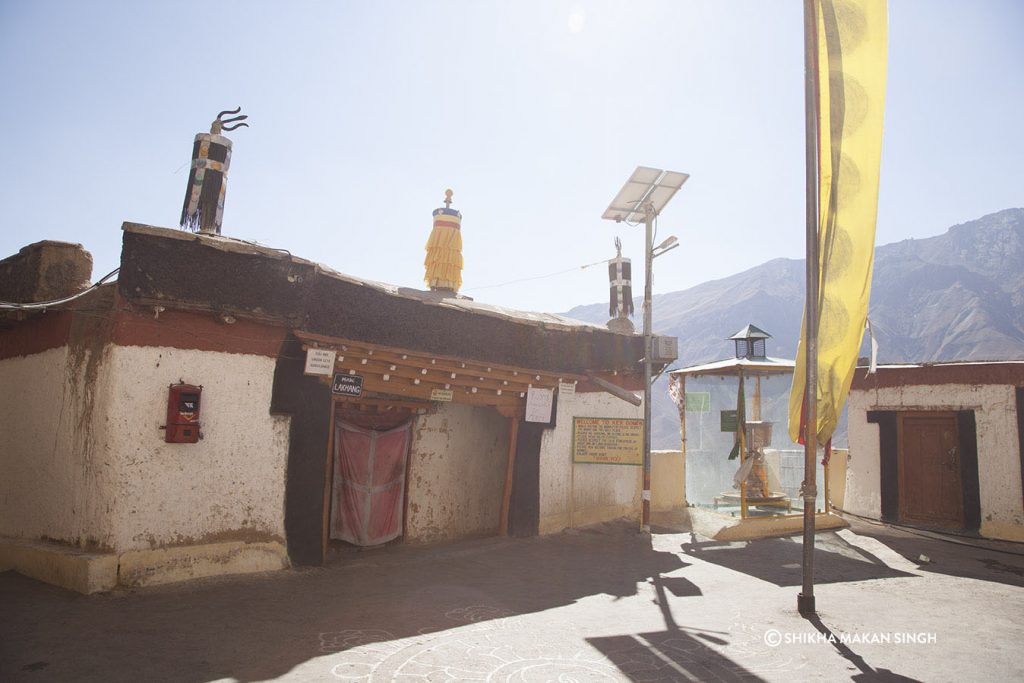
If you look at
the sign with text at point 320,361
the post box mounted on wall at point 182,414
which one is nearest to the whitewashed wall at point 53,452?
the post box mounted on wall at point 182,414

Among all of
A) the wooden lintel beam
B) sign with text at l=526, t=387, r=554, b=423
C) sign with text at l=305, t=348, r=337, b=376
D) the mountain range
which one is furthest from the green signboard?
the mountain range

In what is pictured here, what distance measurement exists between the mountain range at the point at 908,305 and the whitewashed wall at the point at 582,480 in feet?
173

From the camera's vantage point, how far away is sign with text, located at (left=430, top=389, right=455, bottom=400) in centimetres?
918

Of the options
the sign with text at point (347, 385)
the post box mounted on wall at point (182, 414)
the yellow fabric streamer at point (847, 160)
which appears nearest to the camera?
Result: the post box mounted on wall at point (182, 414)

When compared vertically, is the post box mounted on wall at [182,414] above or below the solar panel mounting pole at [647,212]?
below

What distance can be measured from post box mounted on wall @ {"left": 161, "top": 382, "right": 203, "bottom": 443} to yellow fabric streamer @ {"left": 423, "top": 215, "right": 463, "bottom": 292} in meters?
5.40

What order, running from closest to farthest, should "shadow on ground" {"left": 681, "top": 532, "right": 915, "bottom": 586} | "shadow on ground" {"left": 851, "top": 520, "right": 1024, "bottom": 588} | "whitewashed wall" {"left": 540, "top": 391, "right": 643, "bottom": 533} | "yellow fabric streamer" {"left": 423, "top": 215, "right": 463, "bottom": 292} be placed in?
"shadow on ground" {"left": 681, "top": 532, "right": 915, "bottom": 586}, "shadow on ground" {"left": 851, "top": 520, "right": 1024, "bottom": 588}, "whitewashed wall" {"left": 540, "top": 391, "right": 643, "bottom": 533}, "yellow fabric streamer" {"left": 423, "top": 215, "right": 463, "bottom": 292}

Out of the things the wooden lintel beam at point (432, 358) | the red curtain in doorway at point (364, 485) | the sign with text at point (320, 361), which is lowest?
the red curtain in doorway at point (364, 485)

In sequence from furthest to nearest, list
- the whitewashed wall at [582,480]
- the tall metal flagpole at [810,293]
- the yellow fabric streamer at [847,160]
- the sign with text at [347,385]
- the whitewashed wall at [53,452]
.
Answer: the whitewashed wall at [582,480] < the sign with text at [347,385] < the yellow fabric streamer at [847,160] < the whitewashed wall at [53,452] < the tall metal flagpole at [810,293]

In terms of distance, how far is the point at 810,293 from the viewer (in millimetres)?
6562

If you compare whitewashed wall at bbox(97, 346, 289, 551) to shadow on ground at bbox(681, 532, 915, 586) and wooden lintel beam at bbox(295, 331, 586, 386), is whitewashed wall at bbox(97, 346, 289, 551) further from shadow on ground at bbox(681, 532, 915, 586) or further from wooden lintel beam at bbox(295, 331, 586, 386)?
shadow on ground at bbox(681, 532, 915, 586)

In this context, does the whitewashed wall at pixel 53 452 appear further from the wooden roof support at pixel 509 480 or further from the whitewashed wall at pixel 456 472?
the wooden roof support at pixel 509 480

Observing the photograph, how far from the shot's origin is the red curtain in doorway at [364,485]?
30.0 feet

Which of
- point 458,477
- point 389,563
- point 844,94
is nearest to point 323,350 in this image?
point 389,563
